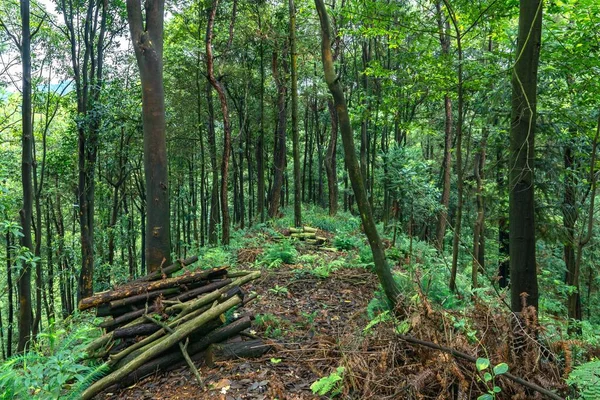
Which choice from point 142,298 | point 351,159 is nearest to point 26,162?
point 142,298

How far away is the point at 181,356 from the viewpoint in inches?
162

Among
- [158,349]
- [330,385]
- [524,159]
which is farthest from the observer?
[158,349]

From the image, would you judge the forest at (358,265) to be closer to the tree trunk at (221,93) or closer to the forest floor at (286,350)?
the forest floor at (286,350)

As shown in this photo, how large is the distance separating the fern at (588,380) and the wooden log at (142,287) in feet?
13.6

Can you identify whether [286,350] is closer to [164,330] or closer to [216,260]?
[164,330]

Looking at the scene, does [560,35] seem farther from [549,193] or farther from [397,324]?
[397,324]

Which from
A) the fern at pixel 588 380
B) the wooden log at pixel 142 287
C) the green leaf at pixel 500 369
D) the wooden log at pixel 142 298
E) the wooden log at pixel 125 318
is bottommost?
the wooden log at pixel 125 318

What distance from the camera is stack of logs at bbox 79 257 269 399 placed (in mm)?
3967

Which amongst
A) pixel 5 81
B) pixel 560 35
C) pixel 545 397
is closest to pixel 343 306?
pixel 545 397

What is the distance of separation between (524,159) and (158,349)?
13.8 ft

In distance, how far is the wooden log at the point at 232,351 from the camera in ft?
13.4

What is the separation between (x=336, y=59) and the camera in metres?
15.6

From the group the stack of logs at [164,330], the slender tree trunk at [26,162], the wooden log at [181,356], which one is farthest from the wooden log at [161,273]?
the slender tree trunk at [26,162]

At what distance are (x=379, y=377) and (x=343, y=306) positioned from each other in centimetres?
261
